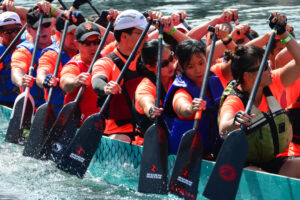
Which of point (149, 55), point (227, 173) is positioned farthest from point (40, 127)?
point (227, 173)

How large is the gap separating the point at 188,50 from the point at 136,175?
43.9 inches

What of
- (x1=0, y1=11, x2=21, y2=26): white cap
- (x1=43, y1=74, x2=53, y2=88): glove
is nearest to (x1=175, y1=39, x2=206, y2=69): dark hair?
(x1=43, y1=74, x2=53, y2=88): glove

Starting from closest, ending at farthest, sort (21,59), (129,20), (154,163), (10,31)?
(154,163), (129,20), (21,59), (10,31)

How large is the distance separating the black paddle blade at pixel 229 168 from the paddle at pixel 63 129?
5.81ft

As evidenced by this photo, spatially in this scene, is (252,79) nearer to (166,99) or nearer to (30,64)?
(166,99)

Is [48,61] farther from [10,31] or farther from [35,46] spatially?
[10,31]

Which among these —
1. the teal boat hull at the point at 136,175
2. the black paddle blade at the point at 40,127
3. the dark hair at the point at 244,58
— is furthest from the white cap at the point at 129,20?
the dark hair at the point at 244,58

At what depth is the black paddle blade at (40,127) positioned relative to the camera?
5.32 meters

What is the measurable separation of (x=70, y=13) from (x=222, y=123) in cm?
271

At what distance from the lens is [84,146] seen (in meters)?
4.76

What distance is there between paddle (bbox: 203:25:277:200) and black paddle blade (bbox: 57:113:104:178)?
140 cm

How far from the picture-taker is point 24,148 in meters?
5.36

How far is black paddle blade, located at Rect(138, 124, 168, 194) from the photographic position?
13.4 ft

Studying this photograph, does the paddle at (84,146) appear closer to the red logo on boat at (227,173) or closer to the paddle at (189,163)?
the paddle at (189,163)
